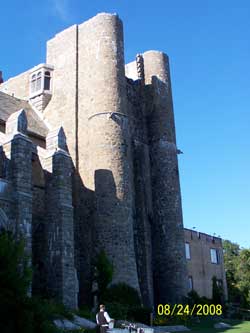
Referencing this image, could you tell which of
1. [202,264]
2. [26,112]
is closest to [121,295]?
[26,112]

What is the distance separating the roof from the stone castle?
0.39 ft

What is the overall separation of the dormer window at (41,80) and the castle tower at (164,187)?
24.3 ft

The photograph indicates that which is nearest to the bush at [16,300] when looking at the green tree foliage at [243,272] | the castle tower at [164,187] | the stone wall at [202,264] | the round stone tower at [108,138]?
the round stone tower at [108,138]

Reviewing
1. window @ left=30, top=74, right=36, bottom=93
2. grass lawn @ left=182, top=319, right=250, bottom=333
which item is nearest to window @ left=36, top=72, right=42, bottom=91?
window @ left=30, top=74, right=36, bottom=93

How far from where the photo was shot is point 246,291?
51062mm

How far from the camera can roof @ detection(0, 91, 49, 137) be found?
1242 inches

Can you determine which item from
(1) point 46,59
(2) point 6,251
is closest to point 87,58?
(1) point 46,59

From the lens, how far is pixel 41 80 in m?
35.9

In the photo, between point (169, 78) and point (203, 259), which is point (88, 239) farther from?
point (203, 259)

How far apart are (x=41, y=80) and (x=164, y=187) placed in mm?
11279

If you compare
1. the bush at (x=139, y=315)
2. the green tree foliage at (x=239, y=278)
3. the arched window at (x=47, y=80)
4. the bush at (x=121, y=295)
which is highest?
the arched window at (x=47, y=80)

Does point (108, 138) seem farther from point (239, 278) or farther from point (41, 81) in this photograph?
point (239, 278)

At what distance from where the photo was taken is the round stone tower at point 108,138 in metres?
28.7

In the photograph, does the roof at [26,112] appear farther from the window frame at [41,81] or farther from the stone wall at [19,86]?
the stone wall at [19,86]
